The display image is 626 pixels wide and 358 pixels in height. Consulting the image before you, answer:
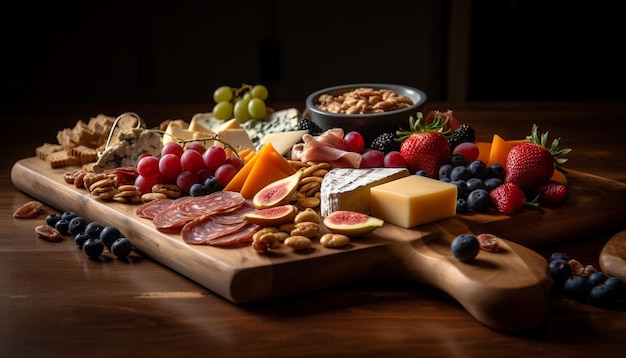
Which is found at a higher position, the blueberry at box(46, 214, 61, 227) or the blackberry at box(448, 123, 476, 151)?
the blackberry at box(448, 123, 476, 151)

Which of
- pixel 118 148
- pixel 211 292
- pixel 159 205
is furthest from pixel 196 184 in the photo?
pixel 211 292

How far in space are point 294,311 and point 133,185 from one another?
831 millimetres

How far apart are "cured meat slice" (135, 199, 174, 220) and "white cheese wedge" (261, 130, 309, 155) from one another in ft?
1.89

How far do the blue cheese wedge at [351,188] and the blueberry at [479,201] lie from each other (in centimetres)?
20

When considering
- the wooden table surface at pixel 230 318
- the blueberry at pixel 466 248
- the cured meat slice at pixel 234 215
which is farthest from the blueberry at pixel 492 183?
the cured meat slice at pixel 234 215

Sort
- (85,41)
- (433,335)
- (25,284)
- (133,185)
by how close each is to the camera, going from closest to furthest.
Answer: (433,335) → (25,284) → (133,185) → (85,41)

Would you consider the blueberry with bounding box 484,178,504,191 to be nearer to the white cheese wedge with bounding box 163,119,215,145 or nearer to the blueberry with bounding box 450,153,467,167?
the blueberry with bounding box 450,153,467,167

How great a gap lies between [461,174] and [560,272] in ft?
1.81

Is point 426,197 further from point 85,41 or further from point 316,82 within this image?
point 85,41

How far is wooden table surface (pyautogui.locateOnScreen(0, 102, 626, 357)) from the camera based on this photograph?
5.02 feet

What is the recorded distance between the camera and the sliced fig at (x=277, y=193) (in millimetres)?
2064

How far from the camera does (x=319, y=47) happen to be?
4617 mm

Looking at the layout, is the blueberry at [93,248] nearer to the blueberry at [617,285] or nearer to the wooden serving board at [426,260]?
the wooden serving board at [426,260]

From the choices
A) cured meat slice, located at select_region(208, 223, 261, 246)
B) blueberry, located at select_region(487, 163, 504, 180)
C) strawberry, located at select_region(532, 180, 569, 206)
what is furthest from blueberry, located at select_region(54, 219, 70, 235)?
strawberry, located at select_region(532, 180, 569, 206)
